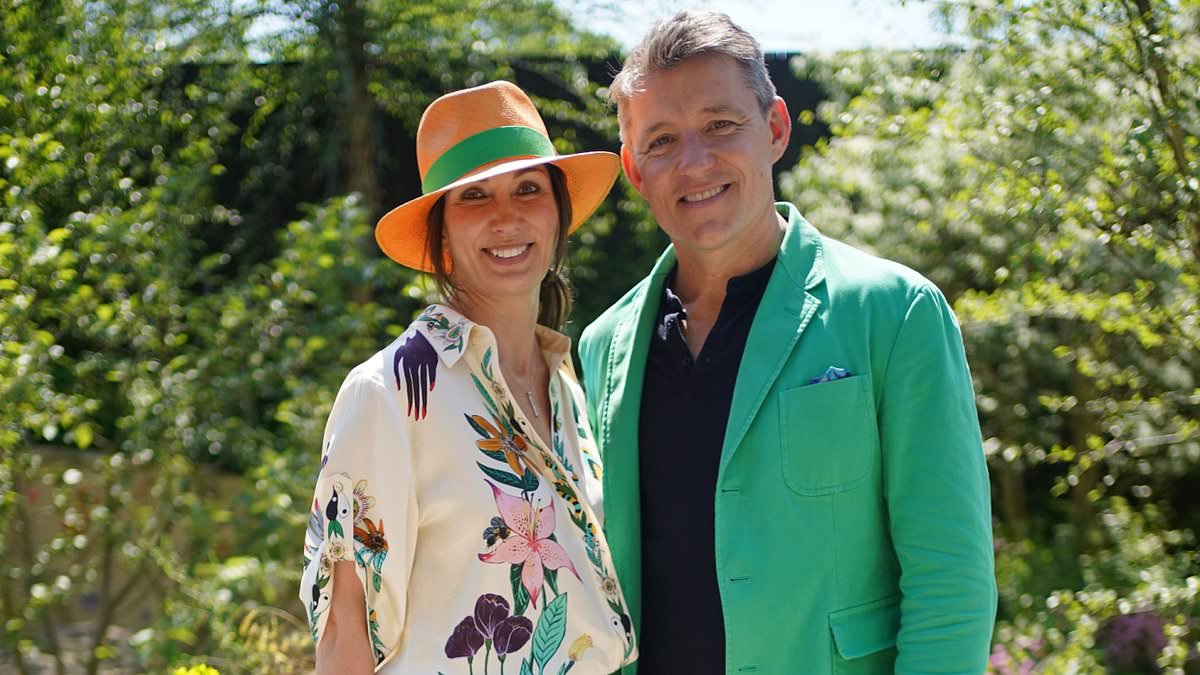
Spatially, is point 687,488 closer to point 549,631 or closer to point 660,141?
point 549,631

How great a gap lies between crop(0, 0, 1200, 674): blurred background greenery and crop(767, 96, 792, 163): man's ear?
1421 millimetres

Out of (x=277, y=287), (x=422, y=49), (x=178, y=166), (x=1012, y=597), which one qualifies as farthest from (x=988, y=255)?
(x=178, y=166)

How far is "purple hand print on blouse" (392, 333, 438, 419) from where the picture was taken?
1913mm

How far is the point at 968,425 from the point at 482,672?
2.95 ft

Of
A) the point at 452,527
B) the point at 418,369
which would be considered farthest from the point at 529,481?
the point at 418,369

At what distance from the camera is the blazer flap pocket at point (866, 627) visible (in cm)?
192

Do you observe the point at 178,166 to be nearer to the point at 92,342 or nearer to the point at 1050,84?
the point at 92,342

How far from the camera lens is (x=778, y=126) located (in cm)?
222

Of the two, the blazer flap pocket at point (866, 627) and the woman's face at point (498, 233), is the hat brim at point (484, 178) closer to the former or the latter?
the woman's face at point (498, 233)

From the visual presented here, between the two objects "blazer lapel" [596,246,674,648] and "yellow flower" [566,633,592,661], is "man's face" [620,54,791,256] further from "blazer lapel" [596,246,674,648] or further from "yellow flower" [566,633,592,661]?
"yellow flower" [566,633,592,661]

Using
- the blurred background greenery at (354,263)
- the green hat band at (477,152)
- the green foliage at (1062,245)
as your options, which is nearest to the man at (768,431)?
the green hat band at (477,152)

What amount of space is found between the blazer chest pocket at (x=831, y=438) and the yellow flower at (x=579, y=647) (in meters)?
0.44

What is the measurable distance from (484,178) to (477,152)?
2.4 inches

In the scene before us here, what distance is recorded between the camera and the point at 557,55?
18.4ft
